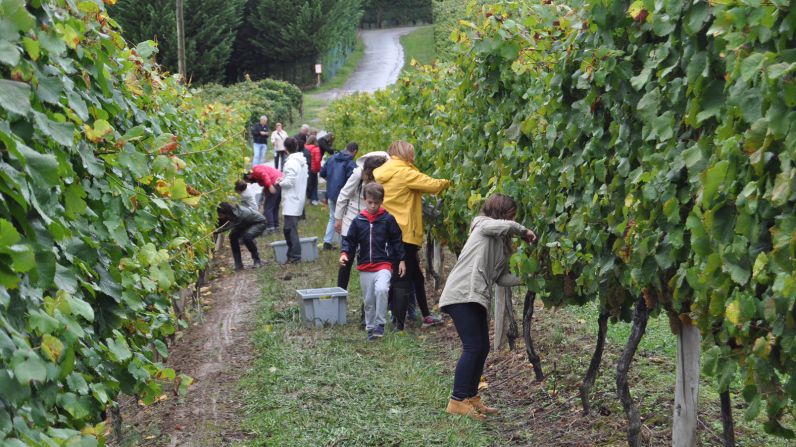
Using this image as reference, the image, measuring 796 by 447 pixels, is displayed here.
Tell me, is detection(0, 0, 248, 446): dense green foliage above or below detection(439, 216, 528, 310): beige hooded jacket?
above

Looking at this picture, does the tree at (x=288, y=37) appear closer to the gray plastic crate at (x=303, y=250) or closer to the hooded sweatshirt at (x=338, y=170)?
the gray plastic crate at (x=303, y=250)

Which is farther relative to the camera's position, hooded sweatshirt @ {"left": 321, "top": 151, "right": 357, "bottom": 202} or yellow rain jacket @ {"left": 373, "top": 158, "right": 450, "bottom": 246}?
hooded sweatshirt @ {"left": 321, "top": 151, "right": 357, "bottom": 202}

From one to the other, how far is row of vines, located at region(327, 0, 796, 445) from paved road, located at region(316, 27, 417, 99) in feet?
110

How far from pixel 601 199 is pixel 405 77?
7391 mm

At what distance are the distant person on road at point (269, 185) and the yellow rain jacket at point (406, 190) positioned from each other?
583 cm

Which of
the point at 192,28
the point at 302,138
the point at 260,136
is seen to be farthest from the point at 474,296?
the point at 192,28

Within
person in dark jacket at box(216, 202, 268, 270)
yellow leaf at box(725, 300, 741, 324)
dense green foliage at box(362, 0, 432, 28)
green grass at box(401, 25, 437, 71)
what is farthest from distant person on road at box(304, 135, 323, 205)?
dense green foliage at box(362, 0, 432, 28)

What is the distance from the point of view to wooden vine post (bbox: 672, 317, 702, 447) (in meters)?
5.28

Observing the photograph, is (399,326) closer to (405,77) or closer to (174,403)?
(174,403)

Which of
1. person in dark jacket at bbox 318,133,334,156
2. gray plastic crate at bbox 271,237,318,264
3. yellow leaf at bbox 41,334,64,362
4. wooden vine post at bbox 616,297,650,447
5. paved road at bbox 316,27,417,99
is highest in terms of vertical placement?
yellow leaf at bbox 41,334,64,362

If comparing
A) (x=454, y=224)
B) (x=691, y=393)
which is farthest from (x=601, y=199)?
(x=454, y=224)

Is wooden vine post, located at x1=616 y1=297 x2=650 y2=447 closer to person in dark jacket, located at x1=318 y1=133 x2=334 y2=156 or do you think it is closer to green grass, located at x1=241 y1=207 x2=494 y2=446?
green grass, located at x1=241 y1=207 x2=494 y2=446

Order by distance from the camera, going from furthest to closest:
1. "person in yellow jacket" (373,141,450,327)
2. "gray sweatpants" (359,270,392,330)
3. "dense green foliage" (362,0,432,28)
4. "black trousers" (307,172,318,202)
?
"dense green foliage" (362,0,432,28), "black trousers" (307,172,318,202), "person in yellow jacket" (373,141,450,327), "gray sweatpants" (359,270,392,330)

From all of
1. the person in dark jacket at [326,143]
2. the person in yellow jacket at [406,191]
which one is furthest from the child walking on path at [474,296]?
the person in dark jacket at [326,143]
